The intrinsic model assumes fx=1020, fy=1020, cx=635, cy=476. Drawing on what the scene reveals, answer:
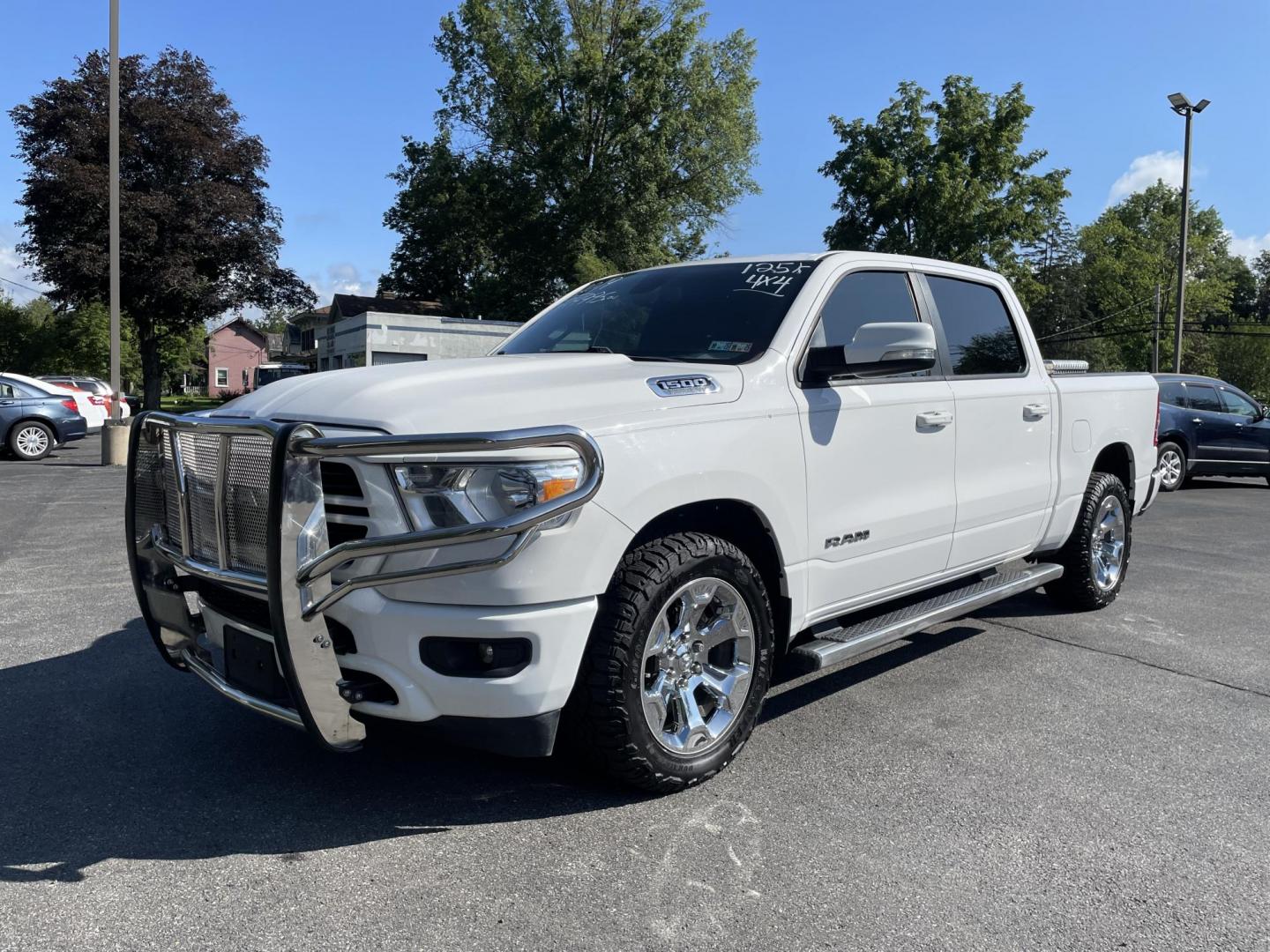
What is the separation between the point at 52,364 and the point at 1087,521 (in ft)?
211

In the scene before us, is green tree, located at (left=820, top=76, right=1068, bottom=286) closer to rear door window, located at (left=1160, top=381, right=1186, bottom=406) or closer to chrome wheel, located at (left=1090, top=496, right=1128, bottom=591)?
rear door window, located at (left=1160, top=381, right=1186, bottom=406)

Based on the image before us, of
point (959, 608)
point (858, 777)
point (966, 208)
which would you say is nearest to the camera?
point (858, 777)

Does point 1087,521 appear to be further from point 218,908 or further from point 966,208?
point 966,208

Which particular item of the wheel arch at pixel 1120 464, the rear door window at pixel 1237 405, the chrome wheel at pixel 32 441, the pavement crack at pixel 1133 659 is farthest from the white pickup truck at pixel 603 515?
the chrome wheel at pixel 32 441

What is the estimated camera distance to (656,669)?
11.0ft

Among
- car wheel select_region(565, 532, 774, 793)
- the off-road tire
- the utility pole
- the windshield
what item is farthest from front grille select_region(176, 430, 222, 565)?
the utility pole

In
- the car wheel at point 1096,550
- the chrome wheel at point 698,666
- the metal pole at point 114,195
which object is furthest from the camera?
Answer: the metal pole at point 114,195

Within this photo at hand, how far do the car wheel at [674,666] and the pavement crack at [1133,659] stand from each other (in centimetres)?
256

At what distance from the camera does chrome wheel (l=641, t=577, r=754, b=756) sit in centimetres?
333

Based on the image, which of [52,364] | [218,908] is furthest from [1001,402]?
[52,364]

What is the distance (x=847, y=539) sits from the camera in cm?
398

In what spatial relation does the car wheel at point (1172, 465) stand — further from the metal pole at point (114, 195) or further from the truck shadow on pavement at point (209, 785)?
the metal pole at point (114, 195)

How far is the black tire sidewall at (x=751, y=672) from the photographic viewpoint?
3.15 meters

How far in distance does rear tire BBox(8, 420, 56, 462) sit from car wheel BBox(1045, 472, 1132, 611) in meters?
17.3
